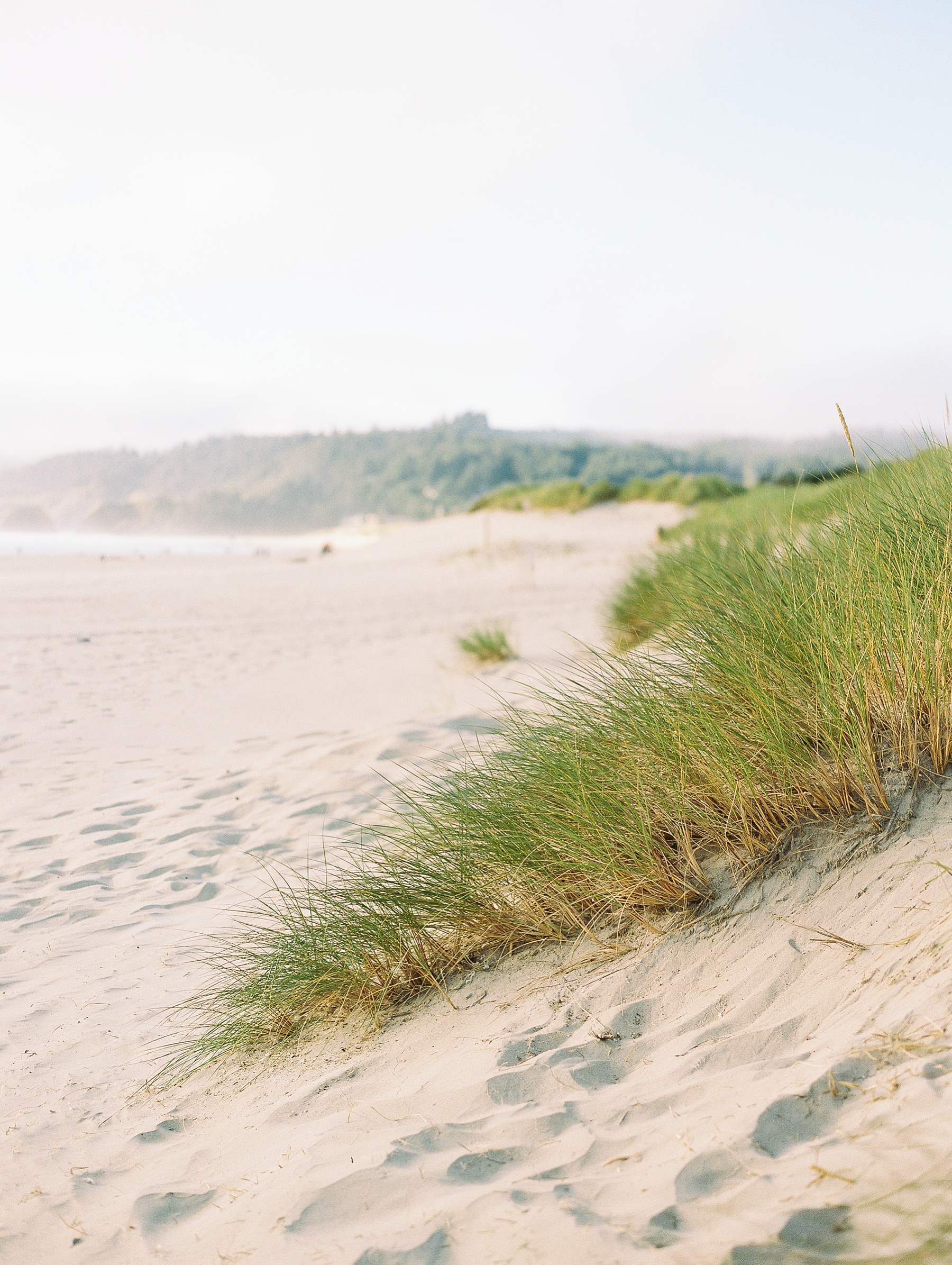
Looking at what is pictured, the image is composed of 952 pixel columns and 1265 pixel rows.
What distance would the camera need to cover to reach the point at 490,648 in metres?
7.41

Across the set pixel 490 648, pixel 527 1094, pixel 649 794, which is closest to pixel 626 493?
pixel 490 648

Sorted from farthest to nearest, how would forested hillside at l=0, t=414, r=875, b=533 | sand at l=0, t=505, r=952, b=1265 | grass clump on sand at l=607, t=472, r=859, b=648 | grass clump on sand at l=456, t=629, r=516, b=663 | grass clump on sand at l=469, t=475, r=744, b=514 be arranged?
forested hillside at l=0, t=414, r=875, b=533 < grass clump on sand at l=469, t=475, r=744, b=514 < grass clump on sand at l=456, t=629, r=516, b=663 < grass clump on sand at l=607, t=472, r=859, b=648 < sand at l=0, t=505, r=952, b=1265

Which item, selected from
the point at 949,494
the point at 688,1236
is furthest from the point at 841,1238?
the point at 949,494

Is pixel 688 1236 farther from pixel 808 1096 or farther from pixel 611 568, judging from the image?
pixel 611 568

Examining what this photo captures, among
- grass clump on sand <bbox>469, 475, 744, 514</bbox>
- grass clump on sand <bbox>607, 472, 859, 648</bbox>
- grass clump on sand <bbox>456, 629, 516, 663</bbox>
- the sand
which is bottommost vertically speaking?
the sand

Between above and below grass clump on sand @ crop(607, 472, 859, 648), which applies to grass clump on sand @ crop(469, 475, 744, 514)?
above

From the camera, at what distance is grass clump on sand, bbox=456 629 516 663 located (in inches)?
291

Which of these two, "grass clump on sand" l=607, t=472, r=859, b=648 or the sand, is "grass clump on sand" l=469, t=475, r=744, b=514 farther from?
the sand

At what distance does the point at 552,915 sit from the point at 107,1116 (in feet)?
3.84

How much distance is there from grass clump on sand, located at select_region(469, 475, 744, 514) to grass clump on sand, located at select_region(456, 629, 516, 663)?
18.7m

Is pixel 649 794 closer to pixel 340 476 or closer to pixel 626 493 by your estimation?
pixel 626 493

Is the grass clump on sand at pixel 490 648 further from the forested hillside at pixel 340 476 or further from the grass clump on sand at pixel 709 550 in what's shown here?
the forested hillside at pixel 340 476

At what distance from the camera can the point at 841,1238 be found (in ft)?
3.85

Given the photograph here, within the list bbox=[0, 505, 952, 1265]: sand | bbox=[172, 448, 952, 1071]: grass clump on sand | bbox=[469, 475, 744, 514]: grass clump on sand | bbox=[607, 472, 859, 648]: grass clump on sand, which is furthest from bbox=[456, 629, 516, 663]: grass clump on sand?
bbox=[469, 475, 744, 514]: grass clump on sand
